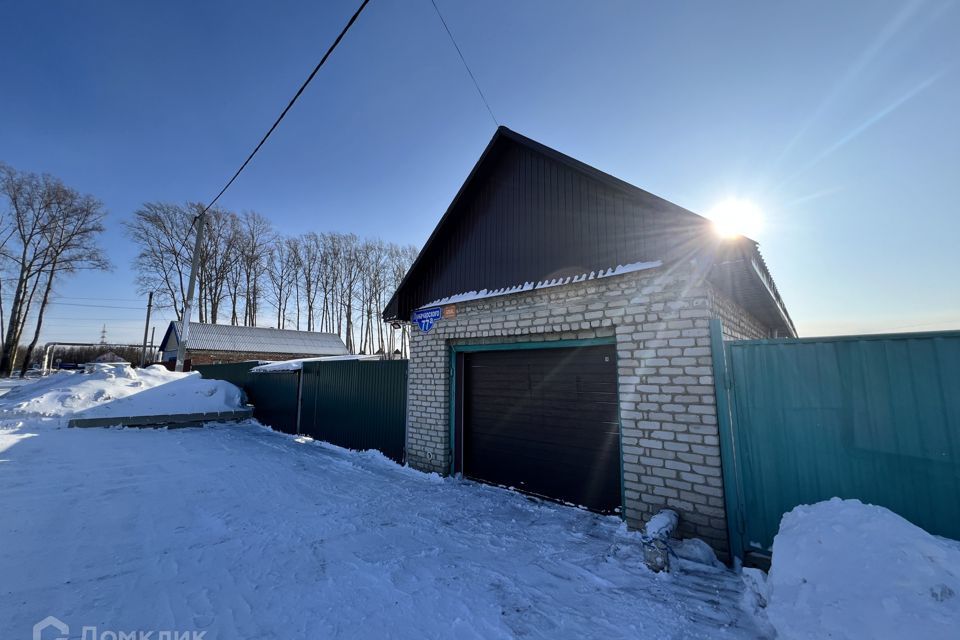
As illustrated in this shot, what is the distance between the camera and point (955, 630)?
1.82 metres

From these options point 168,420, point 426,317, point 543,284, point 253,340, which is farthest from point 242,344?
point 543,284

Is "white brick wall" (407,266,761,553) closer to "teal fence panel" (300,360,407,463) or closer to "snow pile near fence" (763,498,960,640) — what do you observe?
"snow pile near fence" (763,498,960,640)

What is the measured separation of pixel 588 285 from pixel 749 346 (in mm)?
1956

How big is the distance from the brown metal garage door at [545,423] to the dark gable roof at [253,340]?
97.4ft

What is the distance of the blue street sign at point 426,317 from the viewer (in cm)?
702

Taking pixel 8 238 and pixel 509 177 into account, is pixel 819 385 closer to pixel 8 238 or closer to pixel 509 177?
pixel 509 177

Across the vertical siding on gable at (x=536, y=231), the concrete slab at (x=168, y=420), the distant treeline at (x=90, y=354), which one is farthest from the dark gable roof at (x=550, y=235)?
the distant treeline at (x=90, y=354)

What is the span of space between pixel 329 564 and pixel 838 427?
464 centimetres

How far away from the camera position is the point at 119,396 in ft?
39.9

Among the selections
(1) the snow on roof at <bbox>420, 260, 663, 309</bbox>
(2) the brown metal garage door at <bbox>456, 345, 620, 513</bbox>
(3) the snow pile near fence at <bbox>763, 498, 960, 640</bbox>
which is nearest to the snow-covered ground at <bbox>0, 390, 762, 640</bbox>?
(2) the brown metal garage door at <bbox>456, 345, 620, 513</bbox>

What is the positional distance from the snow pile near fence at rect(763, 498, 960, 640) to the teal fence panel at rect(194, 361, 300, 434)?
11.3 m

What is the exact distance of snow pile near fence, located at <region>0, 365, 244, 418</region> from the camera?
36.2ft

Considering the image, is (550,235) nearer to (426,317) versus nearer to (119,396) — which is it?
(426,317)

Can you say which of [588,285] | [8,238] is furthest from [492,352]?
[8,238]
